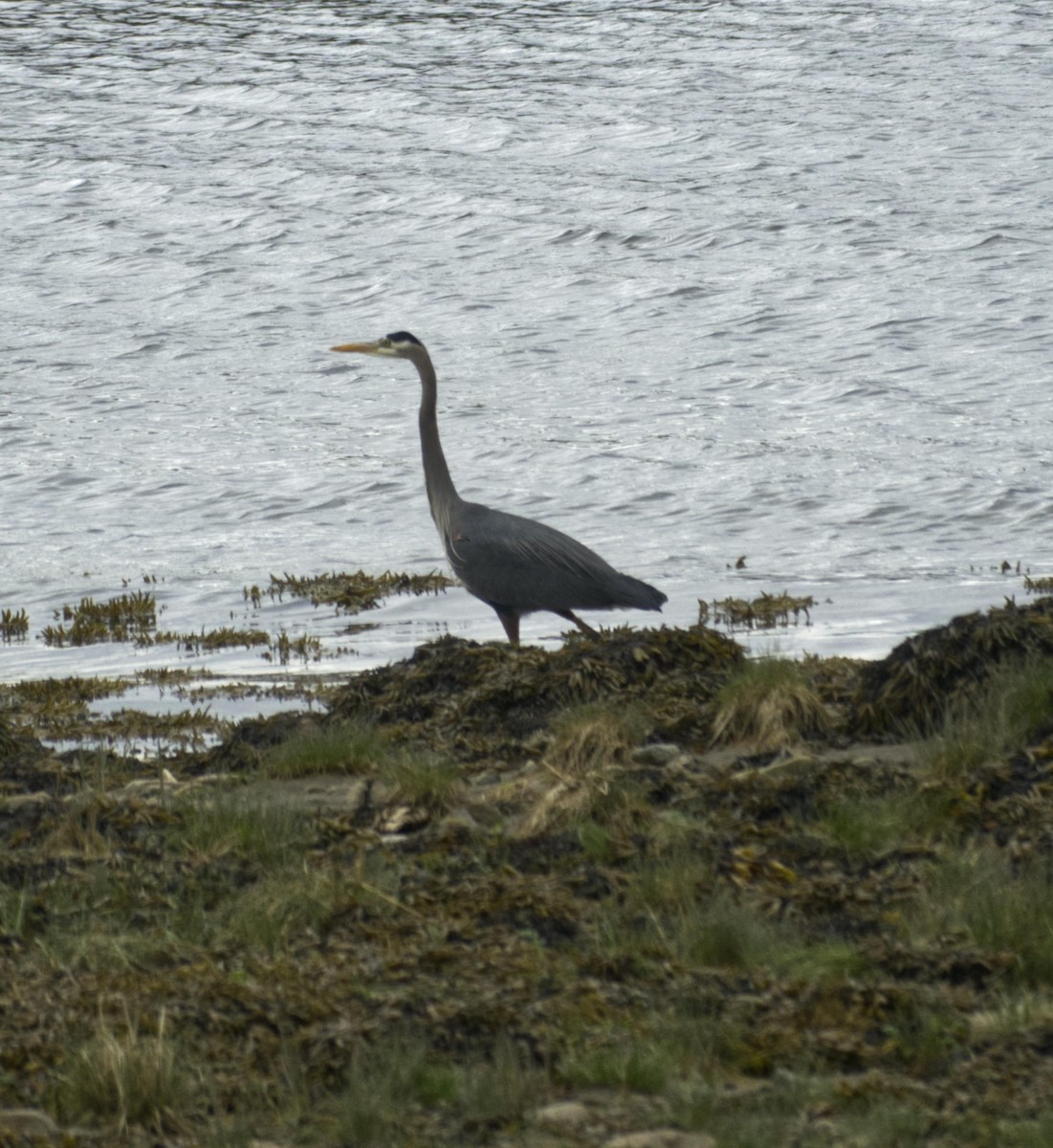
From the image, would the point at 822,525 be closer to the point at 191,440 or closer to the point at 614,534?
the point at 614,534

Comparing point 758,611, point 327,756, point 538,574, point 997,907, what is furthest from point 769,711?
point 758,611

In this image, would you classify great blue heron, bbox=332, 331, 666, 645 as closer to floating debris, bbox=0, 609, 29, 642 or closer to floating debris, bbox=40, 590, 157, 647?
floating debris, bbox=40, 590, 157, 647

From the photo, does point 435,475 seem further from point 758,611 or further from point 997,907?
point 997,907

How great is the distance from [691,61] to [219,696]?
46553 mm

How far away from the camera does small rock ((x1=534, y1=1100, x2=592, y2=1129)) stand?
5172 millimetres

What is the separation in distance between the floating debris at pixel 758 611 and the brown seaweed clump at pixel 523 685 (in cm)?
368

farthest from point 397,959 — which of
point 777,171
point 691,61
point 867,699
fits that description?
point 691,61

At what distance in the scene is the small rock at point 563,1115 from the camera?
17.0ft

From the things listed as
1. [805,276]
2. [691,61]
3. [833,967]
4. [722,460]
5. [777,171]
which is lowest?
[833,967]

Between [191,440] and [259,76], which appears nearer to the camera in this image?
[191,440]

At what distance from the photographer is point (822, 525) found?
21188 mm

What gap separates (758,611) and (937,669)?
5881mm

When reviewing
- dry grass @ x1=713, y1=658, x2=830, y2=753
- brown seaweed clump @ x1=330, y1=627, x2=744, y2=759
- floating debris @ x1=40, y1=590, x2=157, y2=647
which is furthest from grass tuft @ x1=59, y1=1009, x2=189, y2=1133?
floating debris @ x1=40, y1=590, x2=157, y2=647

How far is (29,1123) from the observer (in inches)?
206
